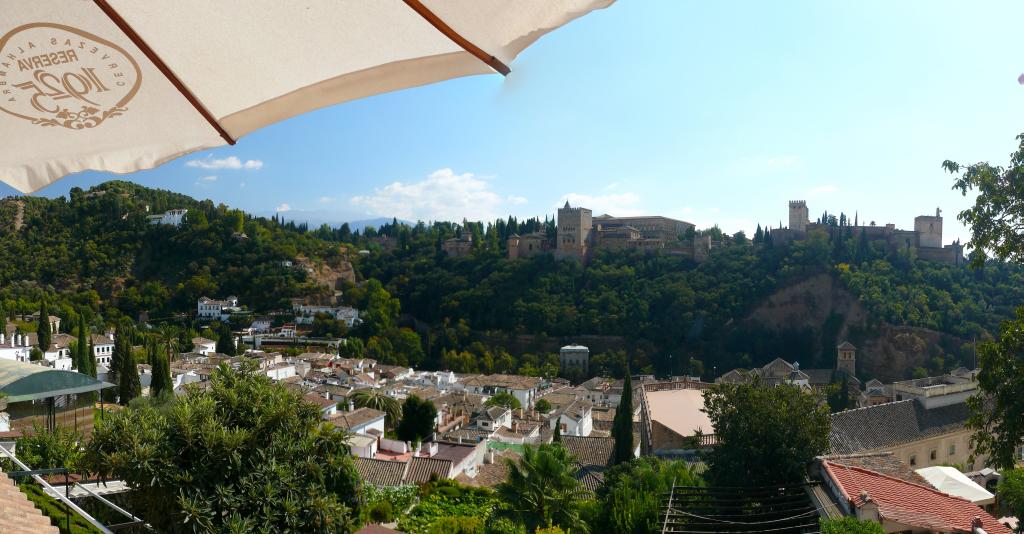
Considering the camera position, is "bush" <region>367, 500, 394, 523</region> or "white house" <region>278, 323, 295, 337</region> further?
"white house" <region>278, 323, 295, 337</region>

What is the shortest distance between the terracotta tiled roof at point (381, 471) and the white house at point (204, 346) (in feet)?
79.8

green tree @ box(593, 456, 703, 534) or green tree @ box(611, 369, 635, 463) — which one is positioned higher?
green tree @ box(593, 456, 703, 534)

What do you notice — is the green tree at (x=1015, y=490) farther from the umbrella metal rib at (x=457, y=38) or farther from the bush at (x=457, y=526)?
the umbrella metal rib at (x=457, y=38)

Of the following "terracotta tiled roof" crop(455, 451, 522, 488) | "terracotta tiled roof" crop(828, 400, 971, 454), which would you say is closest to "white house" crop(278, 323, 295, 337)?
"terracotta tiled roof" crop(455, 451, 522, 488)

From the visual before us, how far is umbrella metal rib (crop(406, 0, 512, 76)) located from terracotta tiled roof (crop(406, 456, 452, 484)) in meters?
12.0

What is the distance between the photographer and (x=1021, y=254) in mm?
4547

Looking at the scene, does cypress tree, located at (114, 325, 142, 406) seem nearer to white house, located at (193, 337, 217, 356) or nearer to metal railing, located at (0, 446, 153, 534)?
white house, located at (193, 337, 217, 356)

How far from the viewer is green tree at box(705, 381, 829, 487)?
7609 mm

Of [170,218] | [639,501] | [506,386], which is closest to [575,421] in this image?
[506,386]

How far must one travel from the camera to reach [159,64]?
150 cm

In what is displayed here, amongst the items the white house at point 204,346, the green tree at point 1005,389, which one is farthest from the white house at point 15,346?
the green tree at point 1005,389

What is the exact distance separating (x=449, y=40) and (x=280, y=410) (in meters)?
5.20

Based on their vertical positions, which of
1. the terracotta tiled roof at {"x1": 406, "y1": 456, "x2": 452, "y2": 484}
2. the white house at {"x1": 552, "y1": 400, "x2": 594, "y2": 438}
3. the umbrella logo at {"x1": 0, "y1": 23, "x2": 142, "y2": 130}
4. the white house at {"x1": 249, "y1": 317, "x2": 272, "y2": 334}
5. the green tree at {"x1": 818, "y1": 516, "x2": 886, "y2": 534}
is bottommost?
the white house at {"x1": 552, "y1": 400, "x2": 594, "y2": 438}

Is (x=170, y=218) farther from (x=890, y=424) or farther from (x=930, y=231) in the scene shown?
(x=930, y=231)
